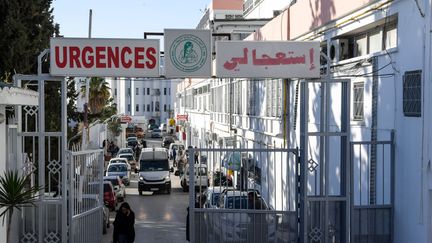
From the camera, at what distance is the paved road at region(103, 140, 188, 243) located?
19.9m

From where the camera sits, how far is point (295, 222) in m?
12.3

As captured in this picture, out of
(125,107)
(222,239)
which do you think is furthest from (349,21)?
(125,107)

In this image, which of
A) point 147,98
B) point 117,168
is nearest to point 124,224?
point 117,168

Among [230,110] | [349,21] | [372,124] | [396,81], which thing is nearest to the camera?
[396,81]

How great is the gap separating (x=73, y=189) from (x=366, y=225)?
552 centimetres

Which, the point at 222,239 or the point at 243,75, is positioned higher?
the point at 243,75

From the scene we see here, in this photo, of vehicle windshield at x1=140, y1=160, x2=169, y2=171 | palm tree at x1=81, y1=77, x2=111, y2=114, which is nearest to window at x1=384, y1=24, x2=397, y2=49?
vehicle windshield at x1=140, y1=160, x2=169, y2=171

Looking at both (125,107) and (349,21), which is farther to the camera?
(125,107)

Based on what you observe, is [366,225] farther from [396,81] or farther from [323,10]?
[323,10]

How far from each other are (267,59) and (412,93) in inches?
103

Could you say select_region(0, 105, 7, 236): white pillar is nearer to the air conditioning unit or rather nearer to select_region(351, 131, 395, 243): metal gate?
select_region(351, 131, 395, 243): metal gate

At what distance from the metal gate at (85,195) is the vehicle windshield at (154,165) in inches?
802

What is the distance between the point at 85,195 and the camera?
12312 millimetres

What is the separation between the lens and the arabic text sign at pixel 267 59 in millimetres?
11430
